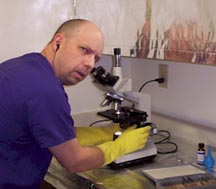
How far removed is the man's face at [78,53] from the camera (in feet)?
4.55

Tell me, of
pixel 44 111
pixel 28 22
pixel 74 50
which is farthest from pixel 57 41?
pixel 28 22

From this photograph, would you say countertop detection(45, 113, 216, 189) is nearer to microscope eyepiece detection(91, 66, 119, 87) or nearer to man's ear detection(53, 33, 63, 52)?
microscope eyepiece detection(91, 66, 119, 87)

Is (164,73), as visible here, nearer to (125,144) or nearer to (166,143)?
(166,143)

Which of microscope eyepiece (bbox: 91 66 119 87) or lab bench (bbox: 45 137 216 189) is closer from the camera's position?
lab bench (bbox: 45 137 216 189)

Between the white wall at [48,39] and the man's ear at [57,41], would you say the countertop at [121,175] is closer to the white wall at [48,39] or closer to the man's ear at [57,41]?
the white wall at [48,39]

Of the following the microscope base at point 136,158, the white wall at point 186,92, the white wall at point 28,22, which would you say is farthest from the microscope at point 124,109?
the white wall at point 28,22

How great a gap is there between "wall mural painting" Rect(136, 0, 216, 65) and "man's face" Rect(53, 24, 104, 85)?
0.31 m

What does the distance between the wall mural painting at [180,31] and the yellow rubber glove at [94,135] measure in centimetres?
44

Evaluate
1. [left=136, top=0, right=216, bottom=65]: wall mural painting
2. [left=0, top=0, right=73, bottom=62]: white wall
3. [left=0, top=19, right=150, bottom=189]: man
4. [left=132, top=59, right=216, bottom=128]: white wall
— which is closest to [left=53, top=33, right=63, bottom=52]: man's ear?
[left=0, top=19, right=150, bottom=189]: man

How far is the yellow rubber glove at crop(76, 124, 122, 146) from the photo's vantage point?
1877 millimetres

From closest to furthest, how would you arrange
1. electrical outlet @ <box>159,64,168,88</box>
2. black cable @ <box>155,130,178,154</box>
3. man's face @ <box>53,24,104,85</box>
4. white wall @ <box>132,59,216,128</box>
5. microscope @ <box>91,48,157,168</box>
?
man's face @ <box>53,24,104,85</box>
microscope @ <box>91,48,157,168</box>
black cable @ <box>155,130,178,154</box>
white wall @ <box>132,59,216,128</box>
electrical outlet @ <box>159,64,168,88</box>

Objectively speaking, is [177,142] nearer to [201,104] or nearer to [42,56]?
[201,104]

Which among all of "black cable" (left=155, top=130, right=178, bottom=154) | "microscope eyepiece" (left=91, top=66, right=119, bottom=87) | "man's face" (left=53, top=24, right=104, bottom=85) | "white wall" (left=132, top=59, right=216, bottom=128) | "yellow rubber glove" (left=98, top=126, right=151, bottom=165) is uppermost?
"man's face" (left=53, top=24, right=104, bottom=85)

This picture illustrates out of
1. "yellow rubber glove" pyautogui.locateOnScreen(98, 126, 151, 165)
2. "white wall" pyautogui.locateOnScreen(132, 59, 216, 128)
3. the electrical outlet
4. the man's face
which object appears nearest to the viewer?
the man's face
